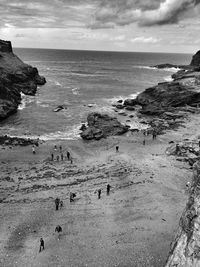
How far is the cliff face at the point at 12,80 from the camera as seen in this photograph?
6641 centimetres

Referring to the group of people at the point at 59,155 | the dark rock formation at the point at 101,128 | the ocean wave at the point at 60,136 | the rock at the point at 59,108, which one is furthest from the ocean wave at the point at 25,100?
the group of people at the point at 59,155

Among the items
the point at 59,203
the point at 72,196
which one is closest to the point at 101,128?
the point at 72,196

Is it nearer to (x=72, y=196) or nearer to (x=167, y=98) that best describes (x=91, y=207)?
(x=72, y=196)

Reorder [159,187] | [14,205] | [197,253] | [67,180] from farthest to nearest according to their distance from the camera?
[67,180]
[159,187]
[14,205]
[197,253]

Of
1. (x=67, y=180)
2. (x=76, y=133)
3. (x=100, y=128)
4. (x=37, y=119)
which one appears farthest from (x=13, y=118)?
(x=67, y=180)

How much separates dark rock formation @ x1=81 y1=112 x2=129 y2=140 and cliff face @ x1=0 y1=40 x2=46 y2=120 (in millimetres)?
21687

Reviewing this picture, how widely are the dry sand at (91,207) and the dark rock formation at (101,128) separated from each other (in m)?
6.07

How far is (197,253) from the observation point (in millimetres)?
14969

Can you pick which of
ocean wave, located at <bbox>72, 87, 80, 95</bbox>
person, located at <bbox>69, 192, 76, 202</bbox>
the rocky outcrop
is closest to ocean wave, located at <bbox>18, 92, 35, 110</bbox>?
ocean wave, located at <bbox>72, 87, 80, 95</bbox>

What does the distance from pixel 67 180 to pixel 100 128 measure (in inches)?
863

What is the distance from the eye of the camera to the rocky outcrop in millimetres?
15164

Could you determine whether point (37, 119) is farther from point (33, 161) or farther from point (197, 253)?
point (197, 253)

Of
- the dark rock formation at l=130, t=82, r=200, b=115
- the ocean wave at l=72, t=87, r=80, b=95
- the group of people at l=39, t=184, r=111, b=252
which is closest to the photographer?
the group of people at l=39, t=184, r=111, b=252

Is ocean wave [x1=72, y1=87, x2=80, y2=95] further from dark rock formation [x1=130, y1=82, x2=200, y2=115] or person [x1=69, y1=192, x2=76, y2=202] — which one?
person [x1=69, y1=192, x2=76, y2=202]
